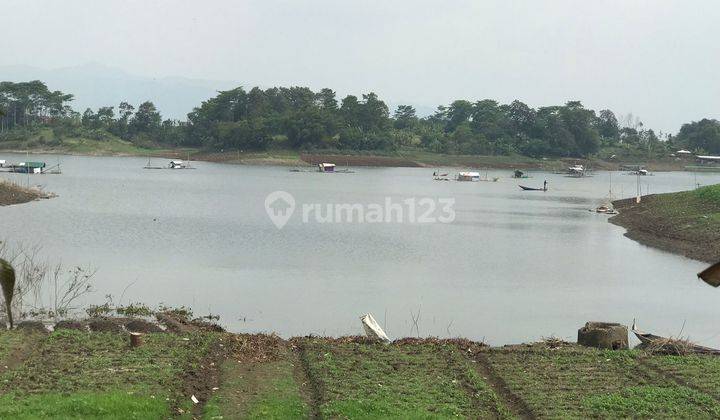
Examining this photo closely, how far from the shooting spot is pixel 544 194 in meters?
78.2

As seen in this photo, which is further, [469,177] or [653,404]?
[469,177]

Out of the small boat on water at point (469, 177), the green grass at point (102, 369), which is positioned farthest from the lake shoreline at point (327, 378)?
the small boat on water at point (469, 177)

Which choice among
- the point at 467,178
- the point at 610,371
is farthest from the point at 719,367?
the point at 467,178

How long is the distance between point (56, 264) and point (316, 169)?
278ft

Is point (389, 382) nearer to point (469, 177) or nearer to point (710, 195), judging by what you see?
point (710, 195)

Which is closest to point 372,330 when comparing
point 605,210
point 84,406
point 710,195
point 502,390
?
point 502,390

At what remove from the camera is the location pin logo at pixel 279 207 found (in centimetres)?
Result: 4488

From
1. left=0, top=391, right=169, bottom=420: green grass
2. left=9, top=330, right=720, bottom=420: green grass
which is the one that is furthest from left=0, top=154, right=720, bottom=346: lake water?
left=0, top=391, right=169, bottom=420: green grass

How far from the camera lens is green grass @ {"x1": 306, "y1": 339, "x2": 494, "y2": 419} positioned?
398 inches

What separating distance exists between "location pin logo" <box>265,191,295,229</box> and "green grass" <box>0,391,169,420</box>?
31.4 metres

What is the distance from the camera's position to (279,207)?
53094 mm

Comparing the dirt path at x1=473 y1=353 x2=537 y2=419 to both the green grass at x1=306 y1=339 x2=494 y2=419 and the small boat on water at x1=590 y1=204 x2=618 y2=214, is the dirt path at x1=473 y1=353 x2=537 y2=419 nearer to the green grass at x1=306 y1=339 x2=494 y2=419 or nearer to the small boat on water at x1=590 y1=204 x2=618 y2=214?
the green grass at x1=306 y1=339 x2=494 y2=419

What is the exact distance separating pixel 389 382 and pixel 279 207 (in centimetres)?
4188

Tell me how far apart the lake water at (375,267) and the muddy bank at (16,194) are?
116 cm
